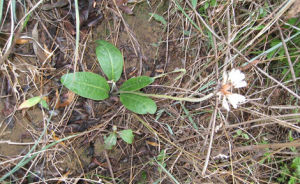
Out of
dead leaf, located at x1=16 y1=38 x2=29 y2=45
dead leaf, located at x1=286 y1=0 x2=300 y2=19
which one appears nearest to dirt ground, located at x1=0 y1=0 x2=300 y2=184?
dead leaf, located at x1=16 y1=38 x2=29 y2=45

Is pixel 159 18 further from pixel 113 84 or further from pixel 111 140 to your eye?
pixel 111 140

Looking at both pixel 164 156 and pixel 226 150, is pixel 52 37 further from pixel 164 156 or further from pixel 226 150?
pixel 226 150

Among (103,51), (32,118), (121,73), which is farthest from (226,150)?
(32,118)

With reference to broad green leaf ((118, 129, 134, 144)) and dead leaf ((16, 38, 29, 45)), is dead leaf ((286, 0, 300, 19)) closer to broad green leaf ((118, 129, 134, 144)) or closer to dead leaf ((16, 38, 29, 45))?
broad green leaf ((118, 129, 134, 144))

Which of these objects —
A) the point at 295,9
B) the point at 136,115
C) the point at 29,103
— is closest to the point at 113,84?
the point at 136,115

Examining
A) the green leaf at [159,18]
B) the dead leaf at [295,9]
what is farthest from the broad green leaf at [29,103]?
the dead leaf at [295,9]
